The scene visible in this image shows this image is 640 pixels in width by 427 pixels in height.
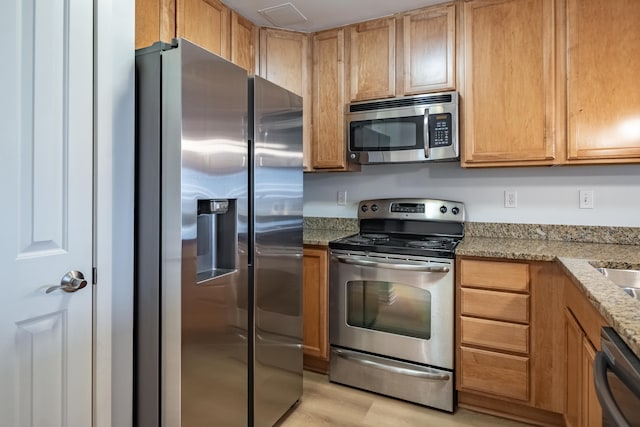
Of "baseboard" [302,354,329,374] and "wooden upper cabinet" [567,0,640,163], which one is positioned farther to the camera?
"baseboard" [302,354,329,374]

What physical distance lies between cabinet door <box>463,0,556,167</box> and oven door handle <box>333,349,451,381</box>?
128 centimetres

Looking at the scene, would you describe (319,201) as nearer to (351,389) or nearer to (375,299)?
(375,299)

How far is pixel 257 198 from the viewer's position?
1710 mm

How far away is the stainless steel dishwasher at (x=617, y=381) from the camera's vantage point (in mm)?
802

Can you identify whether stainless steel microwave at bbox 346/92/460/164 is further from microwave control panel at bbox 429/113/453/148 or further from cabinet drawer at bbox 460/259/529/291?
cabinet drawer at bbox 460/259/529/291

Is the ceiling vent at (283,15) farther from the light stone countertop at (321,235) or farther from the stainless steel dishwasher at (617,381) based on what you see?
the stainless steel dishwasher at (617,381)

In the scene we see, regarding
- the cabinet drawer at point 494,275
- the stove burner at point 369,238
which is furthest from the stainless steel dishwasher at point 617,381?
the stove burner at point 369,238

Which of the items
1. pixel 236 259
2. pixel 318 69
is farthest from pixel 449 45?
pixel 236 259

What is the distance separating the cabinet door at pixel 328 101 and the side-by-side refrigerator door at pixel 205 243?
1.14 metres

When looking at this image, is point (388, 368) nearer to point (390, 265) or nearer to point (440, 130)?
point (390, 265)

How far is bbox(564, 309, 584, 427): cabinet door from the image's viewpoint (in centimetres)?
149

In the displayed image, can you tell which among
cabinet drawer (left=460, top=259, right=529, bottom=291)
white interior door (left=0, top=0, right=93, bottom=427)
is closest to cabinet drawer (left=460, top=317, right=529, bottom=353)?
cabinet drawer (left=460, top=259, right=529, bottom=291)

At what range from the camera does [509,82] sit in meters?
2.17

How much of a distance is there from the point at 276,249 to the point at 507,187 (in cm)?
161
